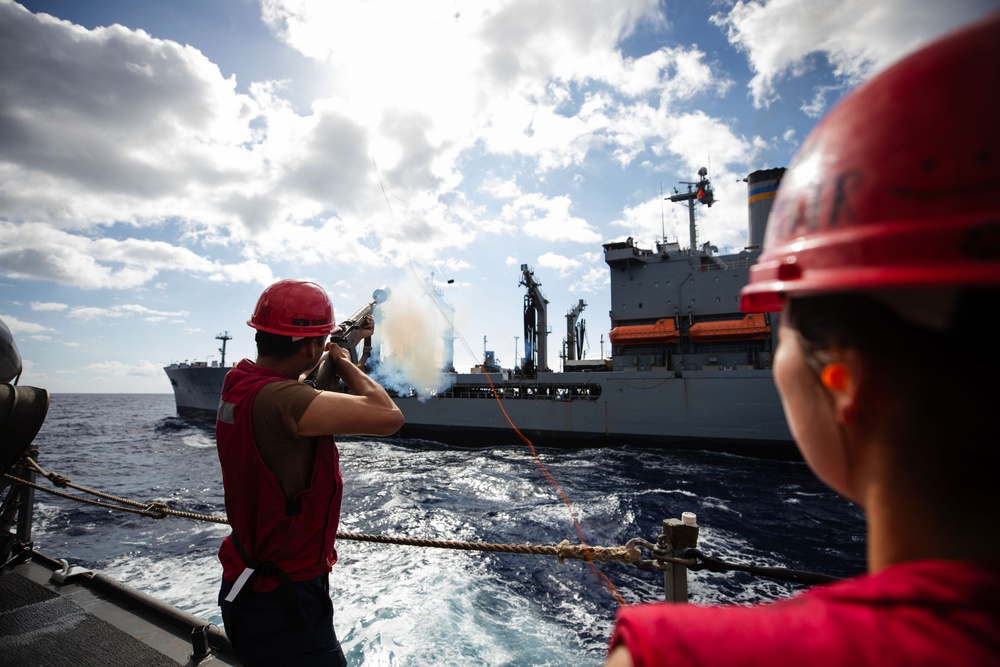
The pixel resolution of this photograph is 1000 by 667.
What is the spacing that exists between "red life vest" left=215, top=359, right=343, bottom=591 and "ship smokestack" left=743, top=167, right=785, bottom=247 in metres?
22.9

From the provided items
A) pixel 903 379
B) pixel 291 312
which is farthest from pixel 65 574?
pixel 903 379

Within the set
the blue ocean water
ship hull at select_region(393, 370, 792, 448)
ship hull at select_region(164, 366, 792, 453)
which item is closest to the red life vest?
the blue ocean water

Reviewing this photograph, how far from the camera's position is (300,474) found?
71.8 inches

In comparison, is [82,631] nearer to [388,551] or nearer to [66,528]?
[388,551]

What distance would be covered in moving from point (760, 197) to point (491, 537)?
20428 mm

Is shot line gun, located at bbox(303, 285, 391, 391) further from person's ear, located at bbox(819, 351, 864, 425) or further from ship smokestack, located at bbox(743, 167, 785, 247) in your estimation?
ship smokestack, located at bbox(743, 167, 785, 247)

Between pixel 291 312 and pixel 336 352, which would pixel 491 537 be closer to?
pixel 336 352

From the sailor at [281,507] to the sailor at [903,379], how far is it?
1474 millimetres

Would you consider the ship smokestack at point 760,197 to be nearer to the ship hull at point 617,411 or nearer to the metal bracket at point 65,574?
the ship hull at point 617,411

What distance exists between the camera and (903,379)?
567 millimetres

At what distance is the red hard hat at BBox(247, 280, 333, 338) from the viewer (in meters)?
2.00

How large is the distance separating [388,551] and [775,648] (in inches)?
313

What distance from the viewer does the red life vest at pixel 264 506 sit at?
5.76 feet

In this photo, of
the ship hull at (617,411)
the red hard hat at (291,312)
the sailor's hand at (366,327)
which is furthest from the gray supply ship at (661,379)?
the red hard hat at (291,312)
